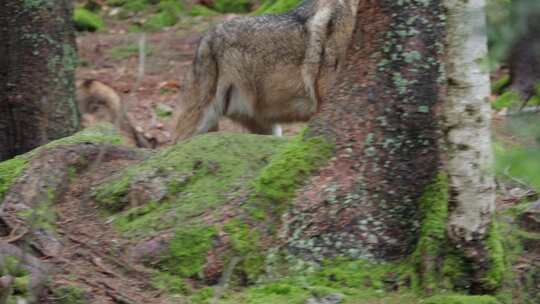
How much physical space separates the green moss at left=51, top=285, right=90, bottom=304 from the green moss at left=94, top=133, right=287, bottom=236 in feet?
2.62

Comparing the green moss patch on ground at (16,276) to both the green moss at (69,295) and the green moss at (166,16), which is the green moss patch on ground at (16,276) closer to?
the green moss at (69,295)

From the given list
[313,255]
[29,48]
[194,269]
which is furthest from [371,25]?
[29,48]

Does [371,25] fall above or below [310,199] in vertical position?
above

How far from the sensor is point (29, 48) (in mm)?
8258

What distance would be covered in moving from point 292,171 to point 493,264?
134cm

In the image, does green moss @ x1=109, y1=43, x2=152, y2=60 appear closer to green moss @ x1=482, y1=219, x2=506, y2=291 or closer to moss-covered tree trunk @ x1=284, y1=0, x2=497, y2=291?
moss-covered tree trunk @ x1=284, y1=0, x2=497, y2=291

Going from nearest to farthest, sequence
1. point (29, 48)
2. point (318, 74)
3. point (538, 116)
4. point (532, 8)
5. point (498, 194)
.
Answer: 1. point (532, 8)
2. point (538, 116)
3. point (498, 194)
4. point (29, 48)
5. point (318, 74)

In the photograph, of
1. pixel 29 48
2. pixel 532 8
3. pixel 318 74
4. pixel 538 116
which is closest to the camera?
pixel 532 8

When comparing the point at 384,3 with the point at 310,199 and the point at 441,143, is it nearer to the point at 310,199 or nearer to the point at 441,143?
the point at 441,143

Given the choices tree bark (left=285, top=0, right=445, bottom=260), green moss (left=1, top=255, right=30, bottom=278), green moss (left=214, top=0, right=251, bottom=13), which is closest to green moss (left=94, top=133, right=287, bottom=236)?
tree bark (left=285, top=0, right=445, bottom=260)

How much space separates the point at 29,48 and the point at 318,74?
109 inches

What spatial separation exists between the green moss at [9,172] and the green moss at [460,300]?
9.67 ft

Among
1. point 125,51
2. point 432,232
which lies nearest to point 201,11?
point 125,51

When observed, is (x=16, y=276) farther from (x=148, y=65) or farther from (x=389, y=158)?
(x=148, y=65)
